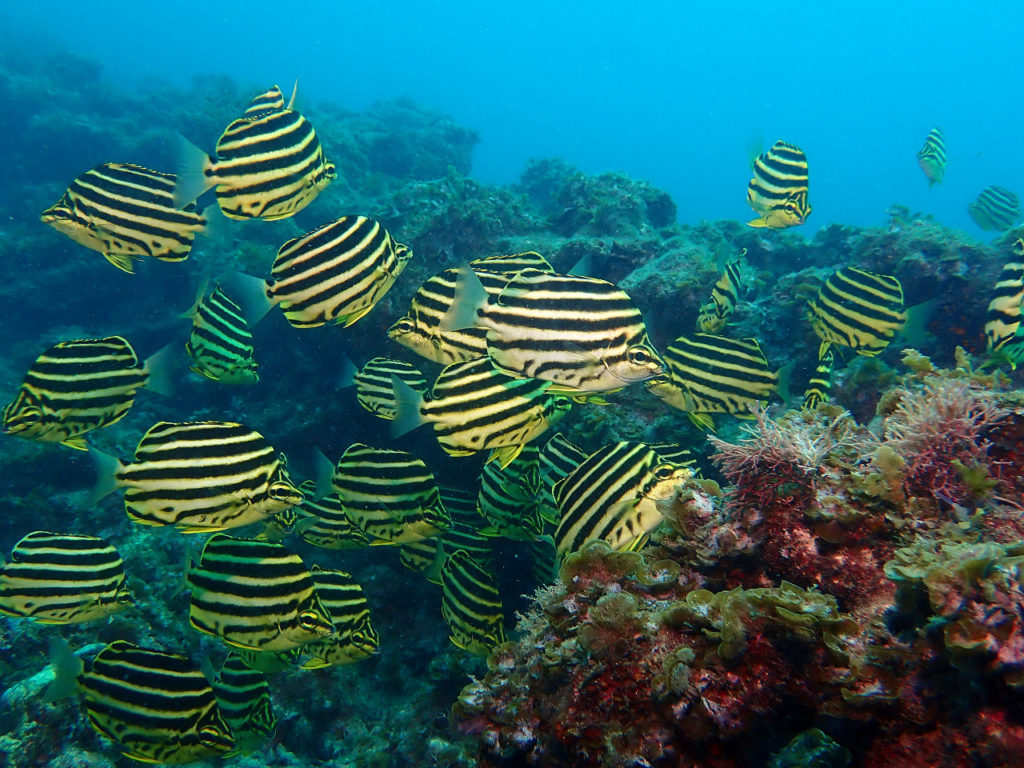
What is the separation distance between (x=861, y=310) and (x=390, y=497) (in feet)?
18.0

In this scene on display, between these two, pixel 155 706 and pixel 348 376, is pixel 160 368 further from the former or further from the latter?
pixel 155 706

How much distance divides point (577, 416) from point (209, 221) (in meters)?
4.49

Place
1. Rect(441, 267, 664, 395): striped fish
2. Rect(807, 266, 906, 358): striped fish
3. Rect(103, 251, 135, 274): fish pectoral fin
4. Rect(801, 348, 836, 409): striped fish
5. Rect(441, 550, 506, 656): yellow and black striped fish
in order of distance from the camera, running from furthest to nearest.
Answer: Rect(807, 266, 906, 358): striped fish
Rect(801, 348, 836, 409): striped fish
Rect(103, 251, 135, 274): fish pectoral fin
Rect(441, 550, 506, 656): yellow and black striped fish
Rect(441, 267, 664, 395): striped fish

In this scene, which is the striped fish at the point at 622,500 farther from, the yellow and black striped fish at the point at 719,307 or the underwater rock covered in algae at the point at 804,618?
the yellow and black striped fish at the point at 719,307

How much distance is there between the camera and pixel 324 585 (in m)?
4.47

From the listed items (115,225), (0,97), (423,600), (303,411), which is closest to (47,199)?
(0,97)

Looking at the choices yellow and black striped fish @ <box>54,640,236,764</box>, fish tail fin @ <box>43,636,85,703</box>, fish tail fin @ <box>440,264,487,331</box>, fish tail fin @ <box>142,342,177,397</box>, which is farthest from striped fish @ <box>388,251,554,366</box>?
fish tail fin @ <box>43,636,85,703</box>

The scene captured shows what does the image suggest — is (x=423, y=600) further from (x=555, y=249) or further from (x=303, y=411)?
Answer: (x=555, y=249)

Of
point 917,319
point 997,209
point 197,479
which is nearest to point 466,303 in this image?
point 197,479

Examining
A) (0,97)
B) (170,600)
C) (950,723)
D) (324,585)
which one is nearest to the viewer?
(950,723)

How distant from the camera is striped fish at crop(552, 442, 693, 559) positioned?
3.47 m

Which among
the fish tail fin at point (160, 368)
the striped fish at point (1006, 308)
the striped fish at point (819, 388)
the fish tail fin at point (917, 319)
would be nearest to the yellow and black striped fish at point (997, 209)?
the striped fish at point (1006, 308)

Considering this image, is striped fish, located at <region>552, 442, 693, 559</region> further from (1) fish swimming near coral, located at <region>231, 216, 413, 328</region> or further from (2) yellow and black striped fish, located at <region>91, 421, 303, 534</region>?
(1) fish swimming near coral, located at <region>231, 216, 413, 328</region>

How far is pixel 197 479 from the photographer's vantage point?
361cm
